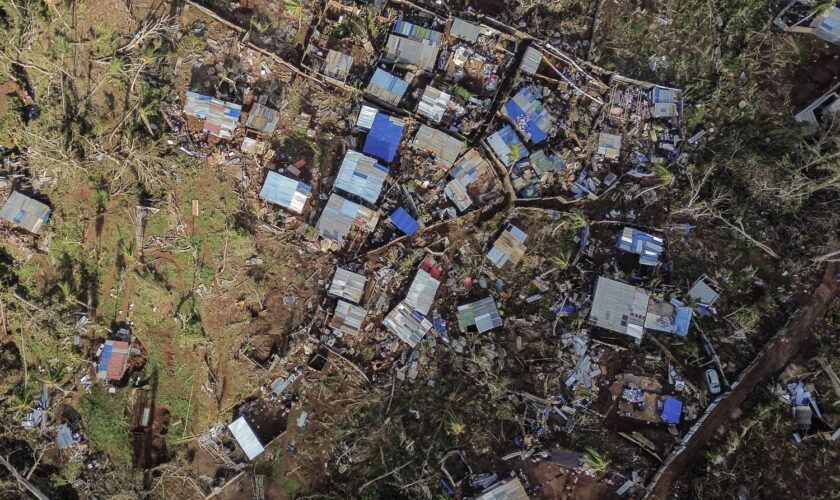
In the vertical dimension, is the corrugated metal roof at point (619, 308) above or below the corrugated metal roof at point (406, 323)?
above

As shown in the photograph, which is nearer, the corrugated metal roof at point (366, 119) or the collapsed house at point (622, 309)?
the collapsed house at point (622, 309)

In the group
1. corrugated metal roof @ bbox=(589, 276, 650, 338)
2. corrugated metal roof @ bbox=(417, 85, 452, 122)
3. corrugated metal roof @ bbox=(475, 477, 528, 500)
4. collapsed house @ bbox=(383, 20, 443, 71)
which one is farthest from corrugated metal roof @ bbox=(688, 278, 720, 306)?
collapsed house @ bbox=(383, 20, 443, 71)

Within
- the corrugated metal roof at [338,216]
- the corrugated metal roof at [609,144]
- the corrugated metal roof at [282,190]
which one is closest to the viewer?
the corrugated metal roof at [338,216]

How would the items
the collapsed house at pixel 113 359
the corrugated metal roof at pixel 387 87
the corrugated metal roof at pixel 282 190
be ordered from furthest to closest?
the corrugated metal roof at pixel 387 87, the collapsed house at pixel 113 359, the corrugated metal roof at pixel 282 190

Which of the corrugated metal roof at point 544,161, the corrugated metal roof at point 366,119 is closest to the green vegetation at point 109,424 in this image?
the corrugated metal roof at point 366,119

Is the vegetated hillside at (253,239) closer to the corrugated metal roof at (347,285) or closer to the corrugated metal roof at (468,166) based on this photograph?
the corrugated metal roof at (347,285)

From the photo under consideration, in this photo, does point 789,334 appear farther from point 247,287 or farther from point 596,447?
point 247,287

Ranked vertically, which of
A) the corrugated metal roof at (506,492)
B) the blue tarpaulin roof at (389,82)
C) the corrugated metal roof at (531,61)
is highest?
the corrugated metal roof at (531,61)

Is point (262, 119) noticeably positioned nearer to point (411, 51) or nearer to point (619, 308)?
point (411, 51)
